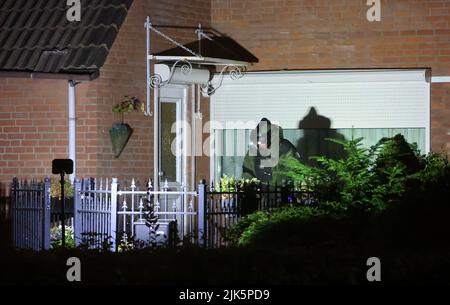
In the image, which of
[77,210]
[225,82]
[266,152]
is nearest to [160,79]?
[225,82]

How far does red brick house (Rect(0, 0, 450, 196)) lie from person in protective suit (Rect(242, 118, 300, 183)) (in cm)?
57

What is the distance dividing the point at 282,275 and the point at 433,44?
9086 mm

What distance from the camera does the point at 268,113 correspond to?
18.3 metres

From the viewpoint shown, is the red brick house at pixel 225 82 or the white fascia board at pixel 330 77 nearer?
the red brick house at pixel 225 82

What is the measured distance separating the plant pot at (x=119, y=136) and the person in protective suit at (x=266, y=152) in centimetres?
245

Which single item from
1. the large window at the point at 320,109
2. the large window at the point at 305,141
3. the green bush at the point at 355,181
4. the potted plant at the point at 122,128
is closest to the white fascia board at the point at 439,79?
the large window at the point at 320,109

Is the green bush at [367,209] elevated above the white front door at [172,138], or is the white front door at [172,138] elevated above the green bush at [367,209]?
the white front door at [172,138]

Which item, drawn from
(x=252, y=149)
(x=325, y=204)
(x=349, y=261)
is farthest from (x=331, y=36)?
(x=349, y=261)

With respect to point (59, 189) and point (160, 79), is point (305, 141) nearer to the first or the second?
point (160, 79)

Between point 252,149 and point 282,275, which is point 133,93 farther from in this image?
point 282,275

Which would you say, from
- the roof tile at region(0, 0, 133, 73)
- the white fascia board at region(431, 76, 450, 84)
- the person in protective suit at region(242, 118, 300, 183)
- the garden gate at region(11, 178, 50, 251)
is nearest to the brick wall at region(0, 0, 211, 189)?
the roof tile at region(0, 0, 133, 73)

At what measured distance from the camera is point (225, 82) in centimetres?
1834

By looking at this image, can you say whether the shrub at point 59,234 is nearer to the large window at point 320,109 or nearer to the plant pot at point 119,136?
the plant pot at point 119,136

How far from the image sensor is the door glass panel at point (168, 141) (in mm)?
17359
